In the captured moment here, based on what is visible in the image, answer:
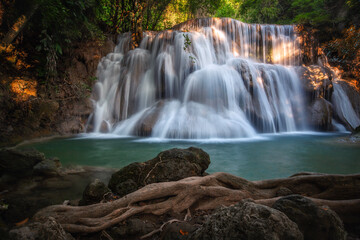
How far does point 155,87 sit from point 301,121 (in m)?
9.22

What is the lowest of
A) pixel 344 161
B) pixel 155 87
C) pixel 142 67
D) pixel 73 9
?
pixel 344 161

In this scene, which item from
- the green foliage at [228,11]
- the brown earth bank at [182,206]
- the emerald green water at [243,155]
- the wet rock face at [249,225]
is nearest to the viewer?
the wet rock face at [249,225]

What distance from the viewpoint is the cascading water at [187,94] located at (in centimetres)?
1046

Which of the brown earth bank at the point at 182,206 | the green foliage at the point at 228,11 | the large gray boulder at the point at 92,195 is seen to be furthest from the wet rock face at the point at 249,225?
the green foliage at the point at 228,11

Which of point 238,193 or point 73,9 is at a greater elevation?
point 73,9

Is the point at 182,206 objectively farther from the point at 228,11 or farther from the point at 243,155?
the point at 228,11

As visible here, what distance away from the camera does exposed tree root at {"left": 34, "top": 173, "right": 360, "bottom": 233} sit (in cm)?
222

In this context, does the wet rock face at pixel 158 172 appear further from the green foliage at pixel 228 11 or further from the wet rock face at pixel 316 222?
the green foliage at pixel 228 11

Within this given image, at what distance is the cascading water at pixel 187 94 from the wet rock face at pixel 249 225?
8.03m

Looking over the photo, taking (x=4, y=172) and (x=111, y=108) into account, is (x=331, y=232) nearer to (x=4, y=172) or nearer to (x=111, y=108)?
(x=4, y=172)

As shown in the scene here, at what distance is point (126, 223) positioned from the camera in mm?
2199

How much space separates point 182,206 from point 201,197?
30 centimetres

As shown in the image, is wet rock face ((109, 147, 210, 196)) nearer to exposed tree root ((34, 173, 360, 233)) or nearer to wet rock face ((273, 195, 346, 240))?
exposed tree root ((34, 173, 360, 233))

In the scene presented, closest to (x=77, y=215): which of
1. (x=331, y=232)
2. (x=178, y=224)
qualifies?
(x=178, y=224)
